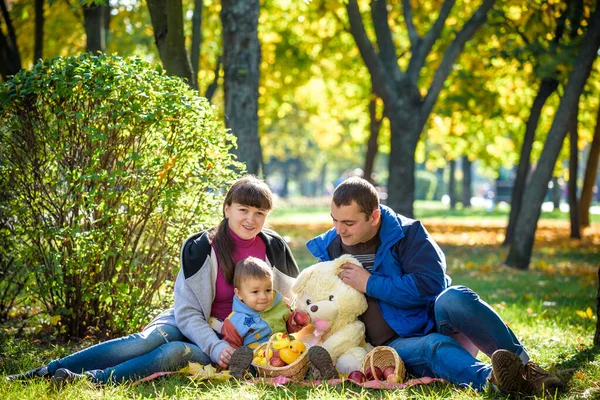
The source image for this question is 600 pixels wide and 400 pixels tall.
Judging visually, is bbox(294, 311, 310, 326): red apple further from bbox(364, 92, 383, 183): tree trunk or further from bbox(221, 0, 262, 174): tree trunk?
bbox(364, 92, 383, 183): tree trunk

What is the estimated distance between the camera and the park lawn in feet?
12.8

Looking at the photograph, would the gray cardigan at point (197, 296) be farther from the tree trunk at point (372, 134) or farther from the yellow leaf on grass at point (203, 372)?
the tree trunk at point (372, 134)

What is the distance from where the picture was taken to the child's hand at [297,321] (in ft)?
14.4

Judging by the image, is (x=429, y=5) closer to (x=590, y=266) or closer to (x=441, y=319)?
(x=590, y=266)

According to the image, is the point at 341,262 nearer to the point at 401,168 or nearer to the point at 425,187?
the point at 401,168

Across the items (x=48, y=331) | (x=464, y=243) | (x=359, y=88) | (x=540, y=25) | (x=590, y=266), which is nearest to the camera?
(x=48, y=331)

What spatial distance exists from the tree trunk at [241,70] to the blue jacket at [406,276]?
3262mm

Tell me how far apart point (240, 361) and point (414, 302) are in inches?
44.2

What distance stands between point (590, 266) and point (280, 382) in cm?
934

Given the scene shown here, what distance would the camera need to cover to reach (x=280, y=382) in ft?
13.6

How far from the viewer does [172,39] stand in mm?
7598

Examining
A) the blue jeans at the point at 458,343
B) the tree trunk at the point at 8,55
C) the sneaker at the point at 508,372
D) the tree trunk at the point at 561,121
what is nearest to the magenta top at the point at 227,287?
the blue jeans at the point at 458,343

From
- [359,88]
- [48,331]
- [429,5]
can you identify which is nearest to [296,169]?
[359,88]

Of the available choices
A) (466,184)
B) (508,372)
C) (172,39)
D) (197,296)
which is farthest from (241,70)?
(466,184)
